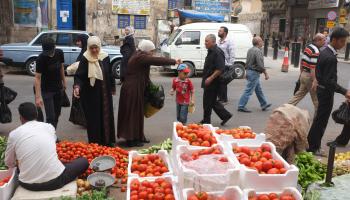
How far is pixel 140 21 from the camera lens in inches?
801

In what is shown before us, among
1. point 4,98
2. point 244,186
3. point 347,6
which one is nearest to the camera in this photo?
point 244,186

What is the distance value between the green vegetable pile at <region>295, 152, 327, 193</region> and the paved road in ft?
8.87

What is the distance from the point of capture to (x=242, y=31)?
1481 cm

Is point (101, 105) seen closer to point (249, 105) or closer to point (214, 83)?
point (214, 83)

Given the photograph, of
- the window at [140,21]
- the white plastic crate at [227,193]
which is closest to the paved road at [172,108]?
the white plastic crate at [227,193]

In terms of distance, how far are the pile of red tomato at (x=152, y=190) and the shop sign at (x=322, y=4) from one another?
3009cm

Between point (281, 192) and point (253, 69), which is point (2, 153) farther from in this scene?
point (253, 69)

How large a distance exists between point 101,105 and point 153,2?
14922 mm

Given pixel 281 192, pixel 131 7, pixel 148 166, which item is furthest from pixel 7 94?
pixel 131 7

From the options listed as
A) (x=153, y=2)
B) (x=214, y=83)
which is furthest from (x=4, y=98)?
(x=153, y=2)

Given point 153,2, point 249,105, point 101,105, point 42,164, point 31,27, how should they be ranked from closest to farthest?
point 42,164
point 101,105
point 249,105
point 31,27
point 153,2

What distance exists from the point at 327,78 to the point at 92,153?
375cm

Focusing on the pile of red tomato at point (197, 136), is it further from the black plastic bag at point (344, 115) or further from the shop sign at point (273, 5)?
the shop sign at point (273, 5)

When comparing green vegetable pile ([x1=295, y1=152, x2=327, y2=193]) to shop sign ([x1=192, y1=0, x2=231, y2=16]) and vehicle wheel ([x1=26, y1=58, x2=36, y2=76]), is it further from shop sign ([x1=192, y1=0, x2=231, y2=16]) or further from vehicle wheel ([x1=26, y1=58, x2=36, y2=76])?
shop sign ([x1=192, y1=0, x2=231, y2=16])
